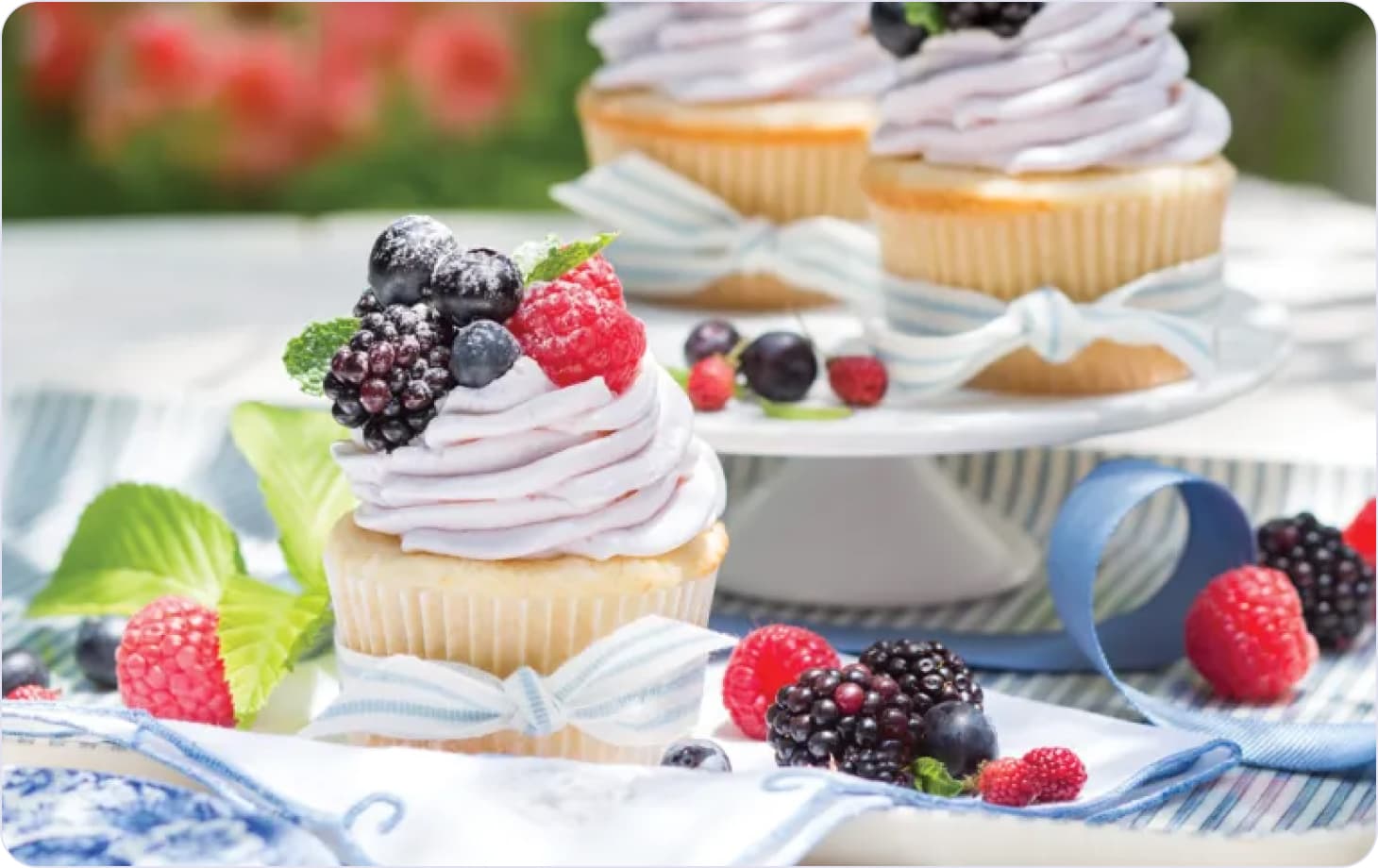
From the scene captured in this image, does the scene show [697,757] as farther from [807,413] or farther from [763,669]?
[807,413]

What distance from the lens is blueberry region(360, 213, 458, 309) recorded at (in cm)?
214

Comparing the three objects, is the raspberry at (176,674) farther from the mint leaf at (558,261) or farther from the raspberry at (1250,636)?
the raspberry at (1250,636)

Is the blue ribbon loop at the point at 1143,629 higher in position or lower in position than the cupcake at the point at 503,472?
lower

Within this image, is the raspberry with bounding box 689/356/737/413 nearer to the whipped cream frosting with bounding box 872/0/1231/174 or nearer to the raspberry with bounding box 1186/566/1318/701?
the whipped cream frosting with bounding box 872/0/1231/174

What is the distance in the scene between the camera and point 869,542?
2998 millimetres

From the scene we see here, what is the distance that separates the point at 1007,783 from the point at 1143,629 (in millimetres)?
705

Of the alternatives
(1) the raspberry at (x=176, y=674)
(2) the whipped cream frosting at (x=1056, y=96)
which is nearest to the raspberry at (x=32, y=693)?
(1) the raspberry at (x=176, y=674)

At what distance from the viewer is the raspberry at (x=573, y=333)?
2127mm

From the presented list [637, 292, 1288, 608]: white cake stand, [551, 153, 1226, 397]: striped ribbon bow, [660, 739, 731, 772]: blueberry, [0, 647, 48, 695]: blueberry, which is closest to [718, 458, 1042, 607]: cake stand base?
[637, 292, 1288, 608]: white cake stand

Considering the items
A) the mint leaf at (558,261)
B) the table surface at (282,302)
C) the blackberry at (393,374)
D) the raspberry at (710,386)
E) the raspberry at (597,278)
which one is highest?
the mint leaf at (558,261)

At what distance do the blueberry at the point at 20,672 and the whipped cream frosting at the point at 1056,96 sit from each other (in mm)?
1283

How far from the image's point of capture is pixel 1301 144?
6.16 m

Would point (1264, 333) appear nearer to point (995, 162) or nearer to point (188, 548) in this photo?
point (995, 162)

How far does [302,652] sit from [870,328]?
2.78 feet
